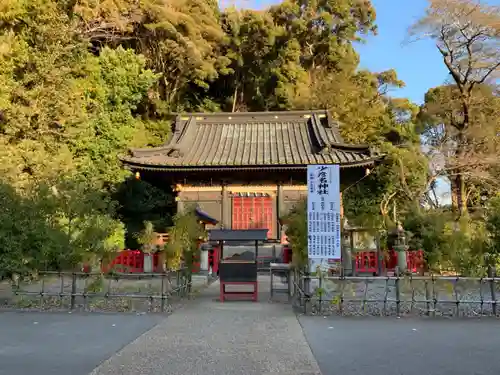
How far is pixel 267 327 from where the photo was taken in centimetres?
692

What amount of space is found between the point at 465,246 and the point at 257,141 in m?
11.8

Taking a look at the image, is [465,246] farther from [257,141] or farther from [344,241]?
[257,141]

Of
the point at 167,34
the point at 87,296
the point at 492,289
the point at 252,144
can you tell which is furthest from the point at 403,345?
the point at 167,34

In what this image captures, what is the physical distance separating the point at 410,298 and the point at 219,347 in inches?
172

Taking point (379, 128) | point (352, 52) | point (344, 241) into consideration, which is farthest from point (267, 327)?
point (352, 52)

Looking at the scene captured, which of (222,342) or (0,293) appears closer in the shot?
(222,342)

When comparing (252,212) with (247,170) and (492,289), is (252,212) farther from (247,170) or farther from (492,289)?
(492,289)

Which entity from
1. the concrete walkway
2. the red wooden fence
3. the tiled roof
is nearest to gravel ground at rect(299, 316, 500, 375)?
the concrete walkway

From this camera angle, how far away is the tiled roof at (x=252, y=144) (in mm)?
17047

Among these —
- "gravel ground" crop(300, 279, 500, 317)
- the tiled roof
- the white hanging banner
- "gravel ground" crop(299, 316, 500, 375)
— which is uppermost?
the tiled roof

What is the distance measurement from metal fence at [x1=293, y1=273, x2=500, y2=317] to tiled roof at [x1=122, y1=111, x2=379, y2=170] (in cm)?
863

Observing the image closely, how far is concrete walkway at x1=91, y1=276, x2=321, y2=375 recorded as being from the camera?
464cm

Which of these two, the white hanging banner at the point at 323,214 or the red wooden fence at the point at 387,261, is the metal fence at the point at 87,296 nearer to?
the white hanging banner at the point at 323,214

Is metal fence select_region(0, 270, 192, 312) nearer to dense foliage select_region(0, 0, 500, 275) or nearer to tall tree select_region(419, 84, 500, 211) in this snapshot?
dense foliage select_region(0, 0, 500, 275)
